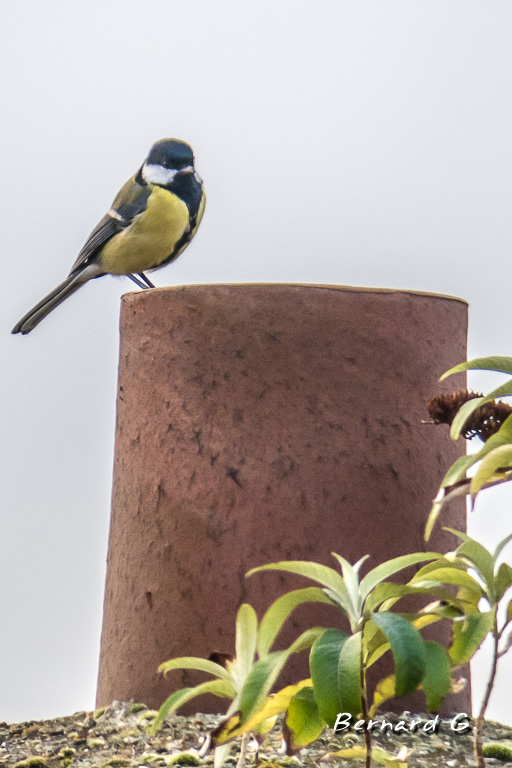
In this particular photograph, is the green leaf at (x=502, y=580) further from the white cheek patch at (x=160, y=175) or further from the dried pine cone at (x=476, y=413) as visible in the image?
the white cheek patch at (x=160, y=175)

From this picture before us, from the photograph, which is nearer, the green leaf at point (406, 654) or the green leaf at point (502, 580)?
the green leaf at point (406, 654)

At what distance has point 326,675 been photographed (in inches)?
53.1

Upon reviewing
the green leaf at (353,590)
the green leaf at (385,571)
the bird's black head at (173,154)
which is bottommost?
the green leaf at (353,590)

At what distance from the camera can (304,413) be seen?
2074 mm

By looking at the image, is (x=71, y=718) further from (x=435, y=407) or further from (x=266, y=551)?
(x=435, y=407)

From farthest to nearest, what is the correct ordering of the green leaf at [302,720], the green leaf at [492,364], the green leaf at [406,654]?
the green leaf at [492,364] → the green leaf at [302,720] → the green leaf at [406,654]

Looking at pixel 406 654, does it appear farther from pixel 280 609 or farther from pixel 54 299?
pixel 54 299

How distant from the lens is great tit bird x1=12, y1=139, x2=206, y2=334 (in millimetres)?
2770

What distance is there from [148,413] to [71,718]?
2.40ft

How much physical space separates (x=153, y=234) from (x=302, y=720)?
5.36 ft

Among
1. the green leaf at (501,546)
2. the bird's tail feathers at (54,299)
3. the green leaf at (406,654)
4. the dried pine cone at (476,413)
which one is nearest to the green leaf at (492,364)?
the dried pine cone at (476,413)

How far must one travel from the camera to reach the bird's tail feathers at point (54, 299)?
292 cm

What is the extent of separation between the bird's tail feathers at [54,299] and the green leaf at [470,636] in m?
1.77

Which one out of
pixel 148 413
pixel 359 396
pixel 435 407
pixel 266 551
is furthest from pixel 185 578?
pixel 435 407
